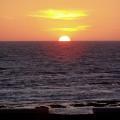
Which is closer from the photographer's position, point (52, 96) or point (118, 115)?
point (118, 115)

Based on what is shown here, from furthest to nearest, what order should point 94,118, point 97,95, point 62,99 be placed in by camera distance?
point 97,95 < point 62,99 < point 94,118

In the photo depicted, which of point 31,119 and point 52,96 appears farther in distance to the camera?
point 52,96

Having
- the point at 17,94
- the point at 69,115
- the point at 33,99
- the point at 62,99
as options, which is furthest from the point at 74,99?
the point at 69,115

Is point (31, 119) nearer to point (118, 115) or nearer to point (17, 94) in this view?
point (118, 115)

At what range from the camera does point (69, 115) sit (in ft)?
28.5

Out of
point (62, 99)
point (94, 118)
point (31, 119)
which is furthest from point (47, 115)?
point (62, 99)

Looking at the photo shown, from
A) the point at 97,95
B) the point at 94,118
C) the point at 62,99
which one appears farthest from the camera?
the point at 97,95

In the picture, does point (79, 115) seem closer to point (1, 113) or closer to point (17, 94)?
point (1, 113)

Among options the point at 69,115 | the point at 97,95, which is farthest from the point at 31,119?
the point at 97,95

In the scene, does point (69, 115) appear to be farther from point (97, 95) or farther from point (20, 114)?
point (97, 95)

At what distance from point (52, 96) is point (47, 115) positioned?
86.3 ft

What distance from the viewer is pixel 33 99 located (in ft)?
109

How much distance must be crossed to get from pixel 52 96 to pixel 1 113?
85.4ft

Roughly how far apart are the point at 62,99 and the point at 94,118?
81.4 feet
